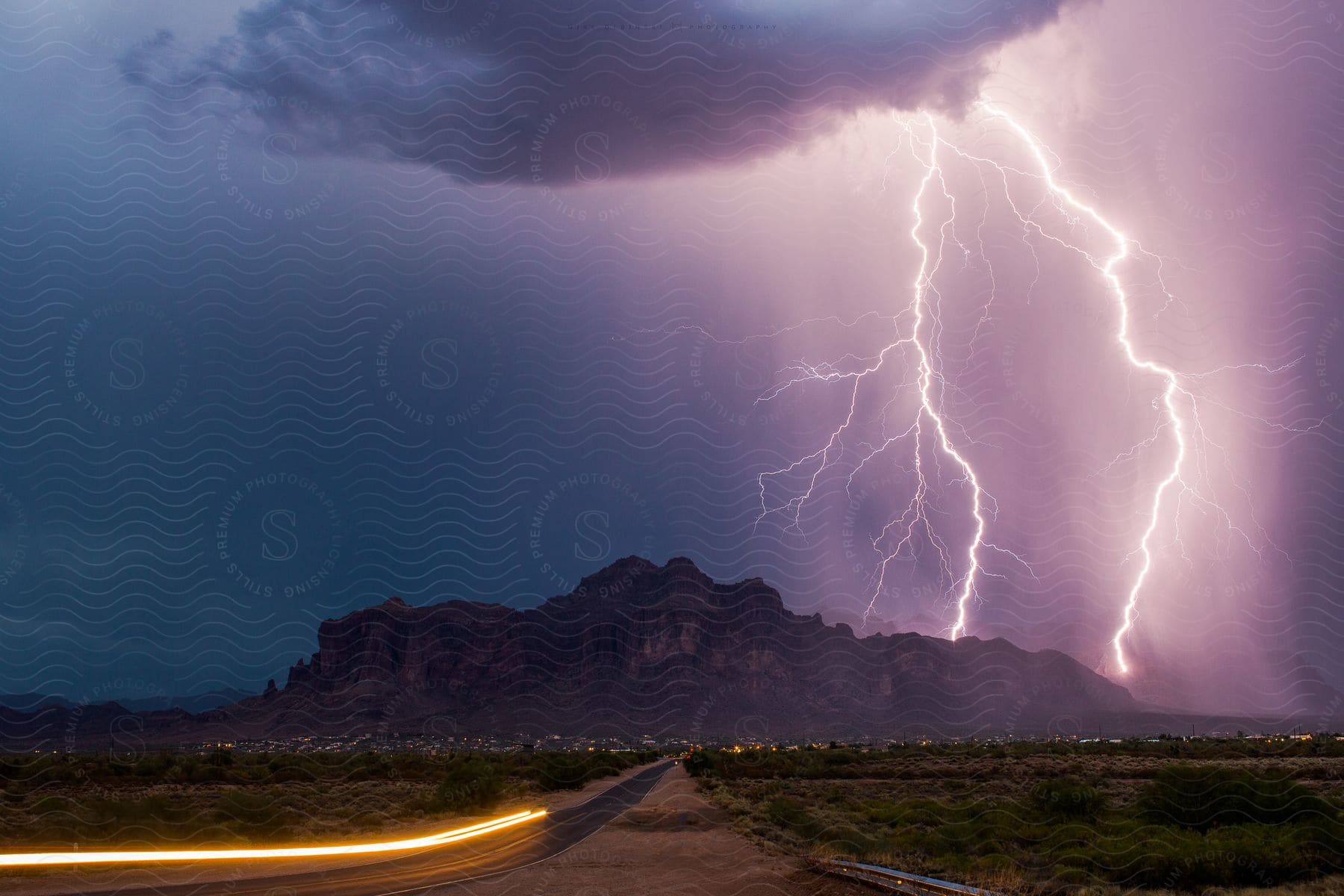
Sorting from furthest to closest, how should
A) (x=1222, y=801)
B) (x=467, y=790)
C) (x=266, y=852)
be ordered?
1. (x=467, y=790)
2. (x=1222, y=801)
3. (x=266, y=852)

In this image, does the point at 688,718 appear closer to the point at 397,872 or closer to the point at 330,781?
the point at 330,781

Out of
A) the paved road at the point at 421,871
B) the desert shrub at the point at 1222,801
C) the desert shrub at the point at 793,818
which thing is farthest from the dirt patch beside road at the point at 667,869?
the desert shrub at the point at 1222,801

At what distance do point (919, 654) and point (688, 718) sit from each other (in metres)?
28.4

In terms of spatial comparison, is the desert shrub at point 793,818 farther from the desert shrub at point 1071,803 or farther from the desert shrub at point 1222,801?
the desert shrub at point 1222,801

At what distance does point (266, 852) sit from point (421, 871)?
2.38 meters

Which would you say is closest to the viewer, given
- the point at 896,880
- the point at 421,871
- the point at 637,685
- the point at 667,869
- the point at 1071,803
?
the point at 896,880

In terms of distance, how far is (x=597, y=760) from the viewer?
1881 inches

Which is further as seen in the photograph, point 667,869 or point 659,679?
point 659,679

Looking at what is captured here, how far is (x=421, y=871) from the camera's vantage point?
14094 millimetres

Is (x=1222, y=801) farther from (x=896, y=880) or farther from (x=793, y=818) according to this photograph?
(x=896, y=880)

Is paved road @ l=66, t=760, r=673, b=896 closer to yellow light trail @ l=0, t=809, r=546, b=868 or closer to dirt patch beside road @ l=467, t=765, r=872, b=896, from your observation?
yellow light trail @ l=0, t=809, r=546, b=868

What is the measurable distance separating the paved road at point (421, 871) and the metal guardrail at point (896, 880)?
18.0 feet

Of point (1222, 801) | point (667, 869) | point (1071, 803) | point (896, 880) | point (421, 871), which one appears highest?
point (896, 880)

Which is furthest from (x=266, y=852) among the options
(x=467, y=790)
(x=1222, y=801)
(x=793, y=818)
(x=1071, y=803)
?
(x=1222, y=801)
